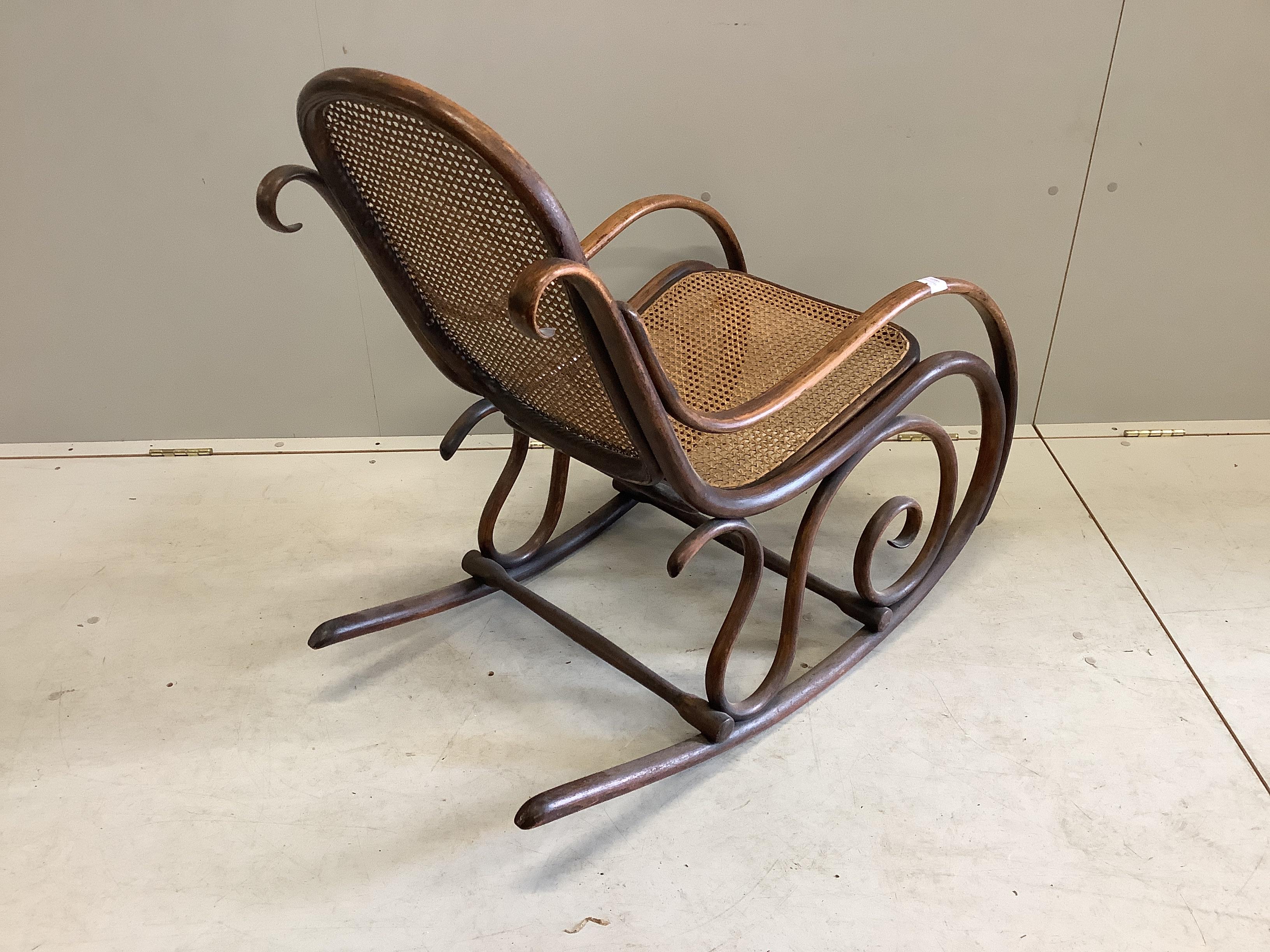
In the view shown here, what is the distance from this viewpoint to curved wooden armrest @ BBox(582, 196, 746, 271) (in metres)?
1.69

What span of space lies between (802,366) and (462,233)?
53 cm

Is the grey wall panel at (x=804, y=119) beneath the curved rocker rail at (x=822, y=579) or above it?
above

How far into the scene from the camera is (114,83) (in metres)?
1.91

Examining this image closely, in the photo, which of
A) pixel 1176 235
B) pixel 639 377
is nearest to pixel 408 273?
pixel 639 377

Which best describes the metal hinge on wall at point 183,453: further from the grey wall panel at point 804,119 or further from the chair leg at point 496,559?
the chair leg at point 496,559

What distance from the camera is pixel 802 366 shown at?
1.44 metres

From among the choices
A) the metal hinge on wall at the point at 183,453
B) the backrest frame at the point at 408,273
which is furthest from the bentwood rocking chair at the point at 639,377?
the metal hinge on wall at the point at 183,453

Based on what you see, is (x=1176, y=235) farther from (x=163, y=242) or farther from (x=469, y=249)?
(x=163, y=242)

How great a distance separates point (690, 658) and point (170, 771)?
83 cm

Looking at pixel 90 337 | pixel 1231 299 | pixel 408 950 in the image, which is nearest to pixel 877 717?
pixel 408 950

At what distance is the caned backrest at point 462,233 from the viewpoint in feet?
3.36

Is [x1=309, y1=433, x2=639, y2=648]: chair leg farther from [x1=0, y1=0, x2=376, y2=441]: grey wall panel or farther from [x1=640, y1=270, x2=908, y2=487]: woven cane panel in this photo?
[x1=0, y1=0, x2=376, y2=441]: grey wall panel

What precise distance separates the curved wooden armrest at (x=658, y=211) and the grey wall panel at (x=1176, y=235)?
76 cm

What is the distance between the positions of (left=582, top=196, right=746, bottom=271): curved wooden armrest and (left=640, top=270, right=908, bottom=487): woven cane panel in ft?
0.26
